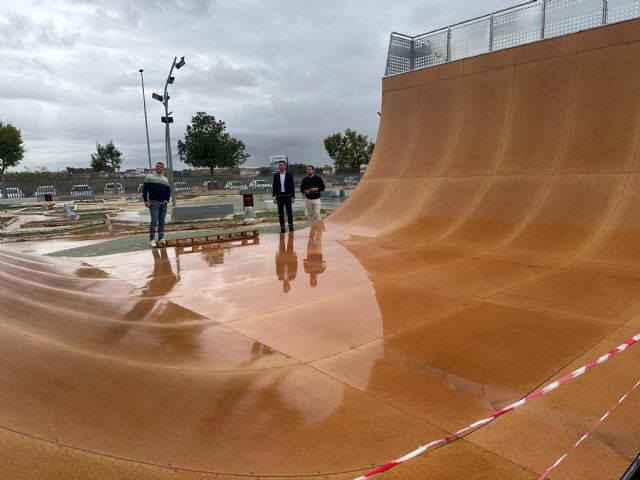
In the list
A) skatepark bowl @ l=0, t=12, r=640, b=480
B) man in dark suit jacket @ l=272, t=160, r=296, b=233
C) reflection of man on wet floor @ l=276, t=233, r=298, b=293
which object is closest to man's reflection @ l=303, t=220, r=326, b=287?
skatepark bowl @ l=0, t=12, r=640, b=480

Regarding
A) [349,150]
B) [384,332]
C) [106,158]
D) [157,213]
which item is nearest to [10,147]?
[106,158]

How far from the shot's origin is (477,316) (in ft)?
14.8

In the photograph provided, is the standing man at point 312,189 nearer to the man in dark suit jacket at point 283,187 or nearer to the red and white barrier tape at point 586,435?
the man in dark suit jacket at point 283,187

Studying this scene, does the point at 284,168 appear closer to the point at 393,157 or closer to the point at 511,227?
the point at 393,157

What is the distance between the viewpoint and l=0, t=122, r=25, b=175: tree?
5343 cm

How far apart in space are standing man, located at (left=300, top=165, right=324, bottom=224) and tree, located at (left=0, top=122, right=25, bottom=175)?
191ft

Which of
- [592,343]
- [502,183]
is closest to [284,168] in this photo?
[502,183]

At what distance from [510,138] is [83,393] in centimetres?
1028

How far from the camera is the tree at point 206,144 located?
196 feet

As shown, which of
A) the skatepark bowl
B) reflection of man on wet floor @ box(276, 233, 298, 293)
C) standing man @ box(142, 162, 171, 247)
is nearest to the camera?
the skatepark bowl

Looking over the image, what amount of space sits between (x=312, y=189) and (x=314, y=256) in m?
2.76

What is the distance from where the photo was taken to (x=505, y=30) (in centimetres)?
1100

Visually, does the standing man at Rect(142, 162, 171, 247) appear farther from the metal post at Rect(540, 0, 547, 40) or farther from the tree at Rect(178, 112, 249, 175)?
the tree at Rect(178, 112, 249, 175)

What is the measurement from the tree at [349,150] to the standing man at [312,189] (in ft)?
162
